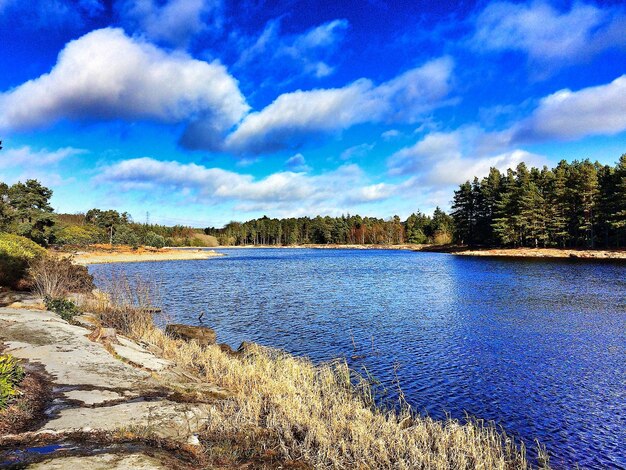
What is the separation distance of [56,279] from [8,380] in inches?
678

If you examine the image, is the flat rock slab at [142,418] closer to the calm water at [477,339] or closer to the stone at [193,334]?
the calm water at [477,339]

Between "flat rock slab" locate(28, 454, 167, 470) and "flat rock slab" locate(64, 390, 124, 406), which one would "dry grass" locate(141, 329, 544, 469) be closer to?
"flat rock slab" locate(28, 454, 167, 470)

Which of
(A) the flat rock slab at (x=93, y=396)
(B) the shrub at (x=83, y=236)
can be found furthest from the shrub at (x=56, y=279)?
(B) the shrub at (x=83, y=236)

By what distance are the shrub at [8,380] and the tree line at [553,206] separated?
308 feet

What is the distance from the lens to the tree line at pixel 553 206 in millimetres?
85544

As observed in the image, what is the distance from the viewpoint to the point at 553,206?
319 feet

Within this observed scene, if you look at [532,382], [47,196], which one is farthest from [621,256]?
[47,196]

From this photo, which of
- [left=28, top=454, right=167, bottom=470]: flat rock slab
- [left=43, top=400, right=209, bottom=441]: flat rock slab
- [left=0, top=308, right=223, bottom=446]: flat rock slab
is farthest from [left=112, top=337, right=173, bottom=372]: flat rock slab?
[left=28, top=454, right=167, bottom=470]: flat rock slab

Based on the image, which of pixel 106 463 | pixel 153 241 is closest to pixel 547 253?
pixel 106 463

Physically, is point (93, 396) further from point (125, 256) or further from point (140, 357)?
point (125, 256)

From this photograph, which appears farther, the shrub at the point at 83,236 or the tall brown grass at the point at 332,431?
the shrub at the point at 83,236

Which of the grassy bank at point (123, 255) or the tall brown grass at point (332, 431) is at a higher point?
the grassy bank at point (123, 255)

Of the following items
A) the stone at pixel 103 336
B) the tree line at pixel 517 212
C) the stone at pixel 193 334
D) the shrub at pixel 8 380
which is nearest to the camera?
the shrub at pixel 8 380

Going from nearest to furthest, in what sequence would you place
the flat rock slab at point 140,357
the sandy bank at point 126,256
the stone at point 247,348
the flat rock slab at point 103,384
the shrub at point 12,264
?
the flat rock slab at point 103,384
the flat rock slab at point 140,357
the stone at point 247,348
the shrub at point 12,264
the sandy bank at point 126,256
